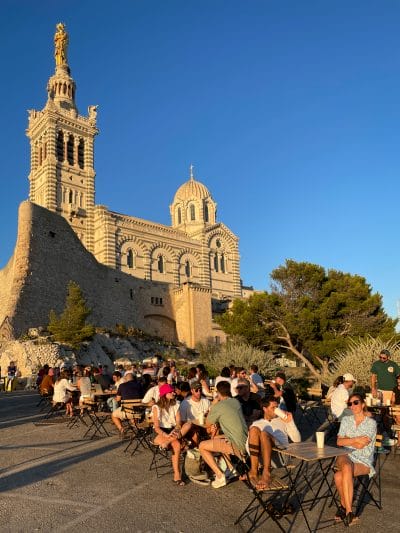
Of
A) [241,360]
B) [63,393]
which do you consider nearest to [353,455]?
[63,393]

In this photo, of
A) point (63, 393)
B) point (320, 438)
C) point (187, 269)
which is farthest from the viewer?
point (187, 269)

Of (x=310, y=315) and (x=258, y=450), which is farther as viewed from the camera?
(x=310, y=315)

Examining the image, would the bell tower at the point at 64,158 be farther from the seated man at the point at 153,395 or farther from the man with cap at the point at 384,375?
the man with cap at the point at 384,375

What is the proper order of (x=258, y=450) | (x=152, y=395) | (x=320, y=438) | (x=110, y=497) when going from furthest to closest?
(x=152, y=395), (x=258, y=450), (x=110, y=497), (x=320, y=438)

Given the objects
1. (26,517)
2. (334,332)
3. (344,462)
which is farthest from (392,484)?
(334,332)

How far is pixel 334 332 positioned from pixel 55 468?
1922cm

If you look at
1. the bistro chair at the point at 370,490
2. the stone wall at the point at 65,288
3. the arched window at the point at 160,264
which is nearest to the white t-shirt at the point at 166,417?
the bistro chair at the point at 370,490

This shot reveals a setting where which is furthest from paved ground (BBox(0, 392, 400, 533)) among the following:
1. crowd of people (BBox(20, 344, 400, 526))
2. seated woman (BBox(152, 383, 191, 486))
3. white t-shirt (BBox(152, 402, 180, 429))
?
white t-shirt (BBox(152, 402, 180, 429))

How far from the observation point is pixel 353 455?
4.67 m

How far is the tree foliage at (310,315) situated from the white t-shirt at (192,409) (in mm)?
16897

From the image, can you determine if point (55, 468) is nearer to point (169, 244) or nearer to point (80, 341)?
point (80, 341)

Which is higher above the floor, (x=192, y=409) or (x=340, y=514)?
(x=192, y=409)

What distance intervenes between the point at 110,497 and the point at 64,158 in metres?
41.8

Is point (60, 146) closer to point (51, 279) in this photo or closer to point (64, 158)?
point (64, 158)
